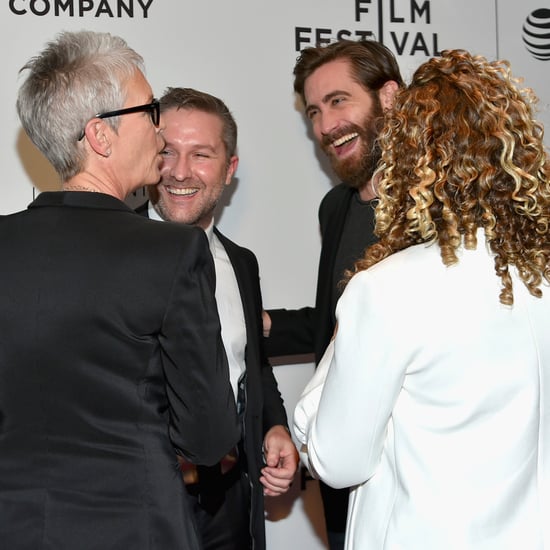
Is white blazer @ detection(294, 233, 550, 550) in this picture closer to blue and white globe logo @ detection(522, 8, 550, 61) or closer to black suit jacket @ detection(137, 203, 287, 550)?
black suit jacket @ detection(137, 203, 287, 550)

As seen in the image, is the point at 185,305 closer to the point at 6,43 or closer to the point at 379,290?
the point at 379,290

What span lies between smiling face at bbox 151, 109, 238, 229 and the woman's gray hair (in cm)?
102

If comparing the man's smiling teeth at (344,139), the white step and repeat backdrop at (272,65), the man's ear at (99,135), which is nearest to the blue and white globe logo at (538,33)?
the white step and repeat backdrop at (272,65)

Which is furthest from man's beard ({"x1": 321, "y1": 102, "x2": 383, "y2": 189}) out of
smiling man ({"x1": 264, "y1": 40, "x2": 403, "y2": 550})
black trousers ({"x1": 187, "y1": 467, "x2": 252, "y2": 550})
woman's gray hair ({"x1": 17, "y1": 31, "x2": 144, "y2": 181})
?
woman's gray hair ({"x1": 17, "y1": 31, "x2": 144, "y2": 181})

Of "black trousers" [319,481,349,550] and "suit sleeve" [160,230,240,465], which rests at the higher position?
"suit sleeve" [160,230,240,465]

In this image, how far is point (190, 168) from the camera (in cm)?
265

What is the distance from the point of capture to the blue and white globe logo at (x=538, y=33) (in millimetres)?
3266

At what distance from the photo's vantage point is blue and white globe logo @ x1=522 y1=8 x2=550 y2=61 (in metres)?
3.27

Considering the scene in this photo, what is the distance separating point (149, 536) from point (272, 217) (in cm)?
177

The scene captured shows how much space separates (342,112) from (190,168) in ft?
2.07

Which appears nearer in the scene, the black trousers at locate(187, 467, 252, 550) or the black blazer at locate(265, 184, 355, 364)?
the black trousers at locate(187, 467, 252, 550)

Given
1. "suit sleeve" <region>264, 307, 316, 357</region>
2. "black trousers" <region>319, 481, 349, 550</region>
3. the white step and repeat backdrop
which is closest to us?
"black trousers" <region>319, 481, 349, 550</region>

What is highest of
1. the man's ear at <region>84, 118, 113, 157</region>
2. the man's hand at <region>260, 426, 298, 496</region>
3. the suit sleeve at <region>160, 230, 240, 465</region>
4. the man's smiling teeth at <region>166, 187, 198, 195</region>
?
the man's ear at <region>84, 118, 113, 157</region>

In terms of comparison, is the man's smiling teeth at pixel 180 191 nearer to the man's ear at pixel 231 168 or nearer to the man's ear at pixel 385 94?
the man's ear at pixel 231 168
